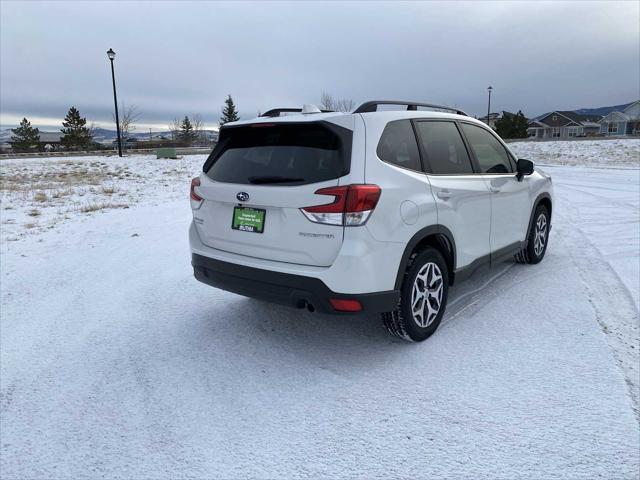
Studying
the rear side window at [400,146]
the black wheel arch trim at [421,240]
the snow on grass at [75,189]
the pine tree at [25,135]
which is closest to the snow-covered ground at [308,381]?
the black wheel arch trim at [421,240]

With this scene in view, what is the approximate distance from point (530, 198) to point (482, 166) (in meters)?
1.22

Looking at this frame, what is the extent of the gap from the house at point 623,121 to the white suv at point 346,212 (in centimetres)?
8338

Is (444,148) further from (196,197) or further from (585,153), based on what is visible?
(585,153)

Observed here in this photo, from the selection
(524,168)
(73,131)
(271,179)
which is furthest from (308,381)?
(73,131)

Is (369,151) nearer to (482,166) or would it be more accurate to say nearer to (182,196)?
(482,166)

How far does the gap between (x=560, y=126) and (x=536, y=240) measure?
92.7 meters

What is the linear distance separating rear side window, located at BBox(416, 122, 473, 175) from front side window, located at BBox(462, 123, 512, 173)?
0.22 meters

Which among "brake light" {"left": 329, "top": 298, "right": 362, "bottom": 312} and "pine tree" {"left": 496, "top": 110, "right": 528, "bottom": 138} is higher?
"pine tree" {"left": 496, "top": 110, "right": 528, "bottom": 138}

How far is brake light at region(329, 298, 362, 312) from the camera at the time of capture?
3.12m

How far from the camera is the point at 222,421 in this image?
2.79 m

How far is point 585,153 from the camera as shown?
2916 centimetres

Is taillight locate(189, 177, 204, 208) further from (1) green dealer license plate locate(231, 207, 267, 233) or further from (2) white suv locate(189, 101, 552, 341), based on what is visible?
(1) green dealer license plate locate(231, 207, 267, 233)

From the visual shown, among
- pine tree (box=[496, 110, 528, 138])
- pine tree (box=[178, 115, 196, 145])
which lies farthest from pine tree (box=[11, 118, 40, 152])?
pine tree (box=[496, 110, 528, 138])

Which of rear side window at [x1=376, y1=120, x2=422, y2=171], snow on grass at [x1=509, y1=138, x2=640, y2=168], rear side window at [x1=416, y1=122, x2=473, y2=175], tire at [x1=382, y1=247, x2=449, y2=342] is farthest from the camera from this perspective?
snow on grass at [x1=509, y1=138, x2=640, y2=168]
